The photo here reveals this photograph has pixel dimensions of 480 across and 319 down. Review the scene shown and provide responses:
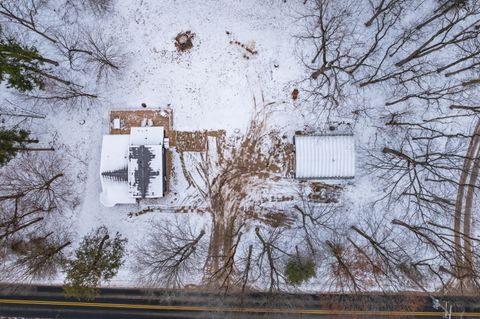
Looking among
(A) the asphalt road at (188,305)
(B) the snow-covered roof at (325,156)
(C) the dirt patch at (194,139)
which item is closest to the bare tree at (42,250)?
(A) the asphalt road at (188,305)

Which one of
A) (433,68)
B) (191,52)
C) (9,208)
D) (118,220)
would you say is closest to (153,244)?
(118,220)

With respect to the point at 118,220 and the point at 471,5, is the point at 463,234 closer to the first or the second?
the point at 471,5

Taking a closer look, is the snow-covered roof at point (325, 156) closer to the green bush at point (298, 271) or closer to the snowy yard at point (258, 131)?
the snowy yard at point (258, 131)

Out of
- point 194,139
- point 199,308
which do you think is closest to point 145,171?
point 194,139

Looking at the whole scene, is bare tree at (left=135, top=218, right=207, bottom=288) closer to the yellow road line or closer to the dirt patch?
the yellow road line

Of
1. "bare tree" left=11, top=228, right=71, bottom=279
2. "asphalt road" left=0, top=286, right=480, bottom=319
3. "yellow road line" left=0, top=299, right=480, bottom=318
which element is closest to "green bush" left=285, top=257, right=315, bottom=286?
"asphalt road" left=0, top=286, right=480, bottom=319
